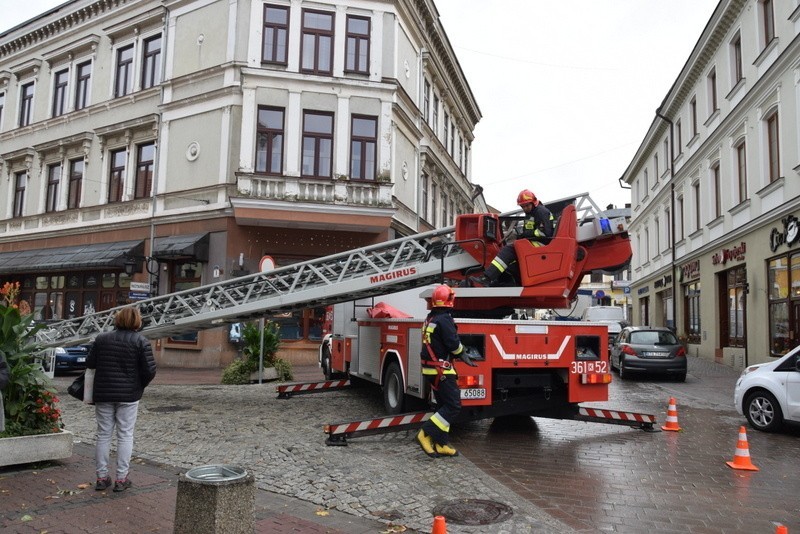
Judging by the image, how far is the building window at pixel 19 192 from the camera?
2788cm

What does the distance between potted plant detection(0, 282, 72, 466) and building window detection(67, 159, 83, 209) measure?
20.3m

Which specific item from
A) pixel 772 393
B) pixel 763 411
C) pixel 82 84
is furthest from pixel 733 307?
pixel 82 84

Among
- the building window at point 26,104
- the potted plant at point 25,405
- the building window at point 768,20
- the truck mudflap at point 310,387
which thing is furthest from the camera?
the building window at point 26,104

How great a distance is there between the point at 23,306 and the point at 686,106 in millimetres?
26940

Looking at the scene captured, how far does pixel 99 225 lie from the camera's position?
A: 2353 cm

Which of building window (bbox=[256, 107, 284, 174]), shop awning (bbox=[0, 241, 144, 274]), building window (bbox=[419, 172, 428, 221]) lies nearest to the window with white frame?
shop awning (bbox=[0, 241, 144, 274])

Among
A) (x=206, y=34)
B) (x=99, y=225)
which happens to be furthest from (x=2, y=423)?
(x=99, y=225)

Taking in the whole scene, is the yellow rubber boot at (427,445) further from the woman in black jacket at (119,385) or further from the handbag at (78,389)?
the handbag at (78,389)

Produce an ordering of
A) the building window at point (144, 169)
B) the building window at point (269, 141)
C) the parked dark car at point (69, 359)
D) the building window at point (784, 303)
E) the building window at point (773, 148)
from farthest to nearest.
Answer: the building window at point (144, 169) < the building window at point (269, 141) < the building window at point (773, 148) < the parked dark car at point (69, 359) < the building window at point (784, 303)

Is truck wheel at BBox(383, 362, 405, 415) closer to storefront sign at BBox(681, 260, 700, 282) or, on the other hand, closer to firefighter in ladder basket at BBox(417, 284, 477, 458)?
firefighter in ladder basket at BBox(417, 284, 477, 458)

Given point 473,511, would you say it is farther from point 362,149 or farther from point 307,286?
point 362,149

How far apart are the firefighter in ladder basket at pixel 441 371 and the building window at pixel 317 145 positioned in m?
13.0

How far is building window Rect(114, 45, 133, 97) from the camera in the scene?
23.7 m

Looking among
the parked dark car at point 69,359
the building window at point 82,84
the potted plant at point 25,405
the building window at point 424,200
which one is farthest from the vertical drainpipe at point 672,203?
the potted plant at point 25,405
